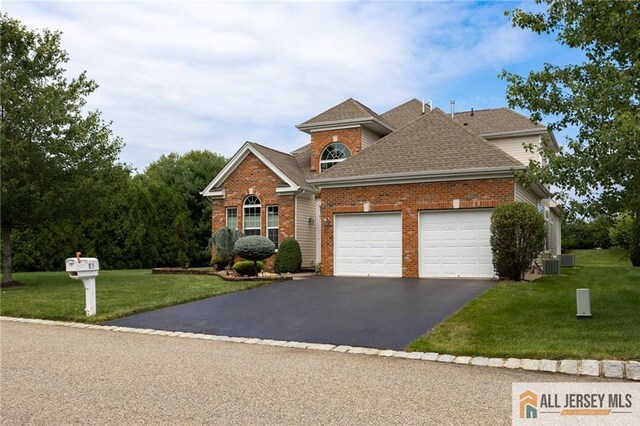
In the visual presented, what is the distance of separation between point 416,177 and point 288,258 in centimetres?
612

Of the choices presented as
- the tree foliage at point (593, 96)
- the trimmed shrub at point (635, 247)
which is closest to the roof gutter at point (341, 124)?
the trimmed shrub at point (635, 247)

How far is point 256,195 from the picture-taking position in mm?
22578

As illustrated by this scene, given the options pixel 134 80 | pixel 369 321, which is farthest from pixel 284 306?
pixel 134 80

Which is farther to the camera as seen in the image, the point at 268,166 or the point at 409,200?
the point at 268,166

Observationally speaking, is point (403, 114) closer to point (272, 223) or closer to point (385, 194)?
point (272, 223)

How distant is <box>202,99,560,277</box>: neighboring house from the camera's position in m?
16.6

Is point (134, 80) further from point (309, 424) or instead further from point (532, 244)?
point (309, 424)

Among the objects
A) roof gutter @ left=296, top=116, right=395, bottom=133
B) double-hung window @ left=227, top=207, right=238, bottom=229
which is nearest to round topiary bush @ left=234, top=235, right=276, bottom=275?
double-hung window @ left=227, top=207, right=238, bottom=229

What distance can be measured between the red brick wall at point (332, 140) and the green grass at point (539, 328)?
461 inches

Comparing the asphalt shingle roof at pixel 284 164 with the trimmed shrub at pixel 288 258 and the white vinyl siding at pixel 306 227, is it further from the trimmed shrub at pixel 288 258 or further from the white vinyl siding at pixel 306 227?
the trimmed shrub at pixel 288 258

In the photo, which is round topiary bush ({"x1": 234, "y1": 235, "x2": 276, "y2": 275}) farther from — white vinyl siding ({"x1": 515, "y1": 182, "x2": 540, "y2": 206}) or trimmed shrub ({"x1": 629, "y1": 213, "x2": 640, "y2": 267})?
trimmed shrub ({"x1": 629, "y1": 213, "x2": 640, "y2": 267})

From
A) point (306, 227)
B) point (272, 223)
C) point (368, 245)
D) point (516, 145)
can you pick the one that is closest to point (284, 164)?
point (272, 223)

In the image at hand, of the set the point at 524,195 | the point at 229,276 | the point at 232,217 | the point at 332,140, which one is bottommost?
the point at 229,276

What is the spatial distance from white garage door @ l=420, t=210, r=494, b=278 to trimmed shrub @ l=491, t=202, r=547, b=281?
3.58ft
